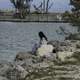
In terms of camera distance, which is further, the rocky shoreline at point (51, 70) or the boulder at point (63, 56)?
the boulder at point (63, 56)

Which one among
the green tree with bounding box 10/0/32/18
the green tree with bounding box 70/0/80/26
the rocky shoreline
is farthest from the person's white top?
the green tree with bounding box 10/0/32/18

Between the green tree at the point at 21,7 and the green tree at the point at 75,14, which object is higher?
the green tree at the point at 75,14

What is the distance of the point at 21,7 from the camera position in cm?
5859

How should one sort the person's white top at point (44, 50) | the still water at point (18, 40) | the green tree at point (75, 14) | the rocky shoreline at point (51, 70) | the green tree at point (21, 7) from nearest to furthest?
the rocky shoreline at point (51, 70)
the person's white top at point (44, 50)
the still water at point (18, 40)
the green tree at point (75, 14)
the green tree at point (21, 7)

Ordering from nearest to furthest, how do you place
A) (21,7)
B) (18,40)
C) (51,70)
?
(51,70) < (18,40) < (21,7)

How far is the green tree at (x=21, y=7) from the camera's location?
2196 inches

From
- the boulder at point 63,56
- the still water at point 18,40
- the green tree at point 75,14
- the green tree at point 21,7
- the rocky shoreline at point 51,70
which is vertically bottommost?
the green tree at point 21,7

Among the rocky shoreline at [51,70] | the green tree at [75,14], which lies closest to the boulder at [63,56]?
the rocky shoreline at [51,70]

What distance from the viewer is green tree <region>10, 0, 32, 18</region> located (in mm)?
55772

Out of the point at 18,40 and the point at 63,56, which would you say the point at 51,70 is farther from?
the point at 18,40

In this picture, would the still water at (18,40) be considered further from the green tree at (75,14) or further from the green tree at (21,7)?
the green tree at (21,7)

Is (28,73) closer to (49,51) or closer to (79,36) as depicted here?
(49,51)

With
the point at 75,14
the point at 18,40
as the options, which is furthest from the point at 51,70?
the point at 18,40

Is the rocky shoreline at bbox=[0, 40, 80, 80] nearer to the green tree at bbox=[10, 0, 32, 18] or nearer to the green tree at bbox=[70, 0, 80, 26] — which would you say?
the green tree at bbox=[70, 0, 80, 26]
